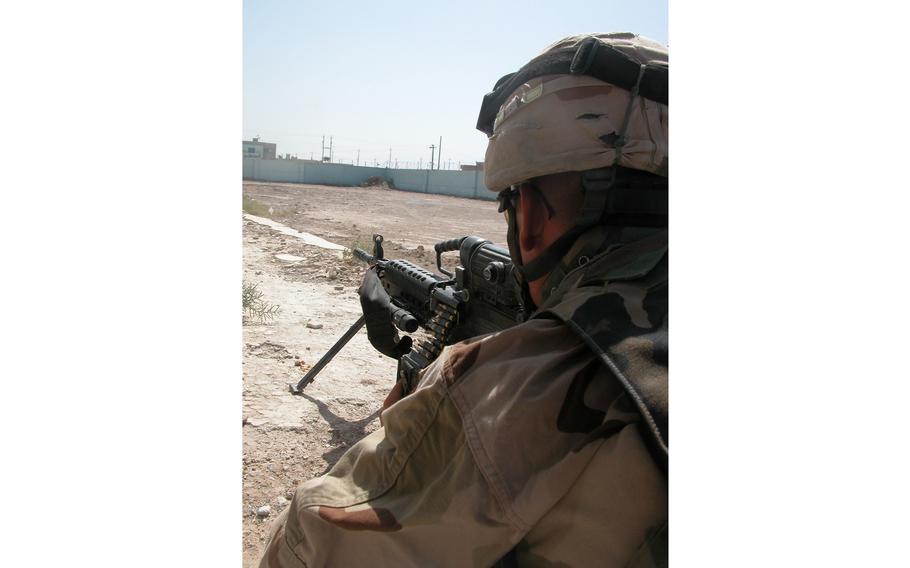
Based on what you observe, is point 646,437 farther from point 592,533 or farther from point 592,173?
point 592,173

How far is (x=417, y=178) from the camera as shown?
47.3 metres

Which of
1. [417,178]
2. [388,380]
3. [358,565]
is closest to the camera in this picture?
[358,565]

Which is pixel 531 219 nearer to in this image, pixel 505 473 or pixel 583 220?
pixel 583 220

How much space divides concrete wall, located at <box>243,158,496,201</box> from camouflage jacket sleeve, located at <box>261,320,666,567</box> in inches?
1466

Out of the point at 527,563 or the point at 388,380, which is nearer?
the point at 527,563

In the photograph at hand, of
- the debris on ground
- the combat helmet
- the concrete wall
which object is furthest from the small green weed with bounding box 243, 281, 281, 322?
the debris on ground

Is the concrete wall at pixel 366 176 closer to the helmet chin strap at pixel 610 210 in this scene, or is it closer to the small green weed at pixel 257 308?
the small green weed at pixel 257 308

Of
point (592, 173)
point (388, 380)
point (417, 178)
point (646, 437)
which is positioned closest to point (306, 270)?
point (388, 380)

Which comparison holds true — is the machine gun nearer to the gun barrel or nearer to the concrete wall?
the gun barrel

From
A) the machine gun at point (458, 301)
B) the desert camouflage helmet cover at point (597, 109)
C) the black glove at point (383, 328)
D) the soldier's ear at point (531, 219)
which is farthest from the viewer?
the black glove at point (383, 328)

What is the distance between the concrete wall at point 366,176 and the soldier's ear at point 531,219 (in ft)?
120

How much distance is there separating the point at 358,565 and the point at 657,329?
0.71 meters

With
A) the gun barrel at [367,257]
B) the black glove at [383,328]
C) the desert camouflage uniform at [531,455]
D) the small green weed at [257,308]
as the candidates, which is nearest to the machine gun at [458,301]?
the black glove at [383,328]

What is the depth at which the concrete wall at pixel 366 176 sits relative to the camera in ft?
135
